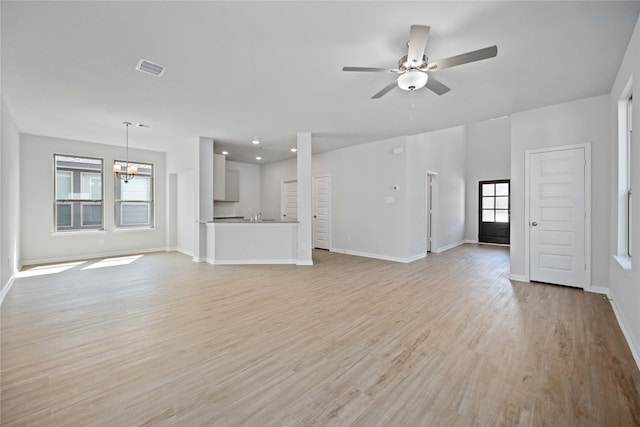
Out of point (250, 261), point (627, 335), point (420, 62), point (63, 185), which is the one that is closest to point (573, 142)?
point (627, 335)

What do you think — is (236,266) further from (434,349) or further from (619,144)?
(619,144)

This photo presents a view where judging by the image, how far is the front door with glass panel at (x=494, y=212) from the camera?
8.70m

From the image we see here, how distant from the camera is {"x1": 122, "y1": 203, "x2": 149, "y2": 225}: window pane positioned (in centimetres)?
712

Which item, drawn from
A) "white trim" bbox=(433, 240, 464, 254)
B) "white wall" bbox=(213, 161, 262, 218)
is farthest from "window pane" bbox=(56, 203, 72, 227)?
"white trim" bbox=(433, 240, 464, 254)

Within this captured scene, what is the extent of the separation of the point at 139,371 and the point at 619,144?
5.19 m

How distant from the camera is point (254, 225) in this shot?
5.96 metres

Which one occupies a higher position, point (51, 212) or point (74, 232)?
point (51, 212)

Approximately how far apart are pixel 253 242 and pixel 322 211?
2493 millimetres

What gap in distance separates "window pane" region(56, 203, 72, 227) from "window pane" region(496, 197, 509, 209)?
37.7 feet

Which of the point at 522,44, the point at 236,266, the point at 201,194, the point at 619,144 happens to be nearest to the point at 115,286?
the point at 236,266

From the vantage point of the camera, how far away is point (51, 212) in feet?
19.8

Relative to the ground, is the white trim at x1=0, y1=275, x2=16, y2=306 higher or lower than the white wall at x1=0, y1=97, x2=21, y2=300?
lower

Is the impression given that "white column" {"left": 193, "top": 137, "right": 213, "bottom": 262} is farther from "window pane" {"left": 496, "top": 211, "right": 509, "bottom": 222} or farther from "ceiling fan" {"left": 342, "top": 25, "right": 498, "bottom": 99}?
"window pane" {"left": 496, "top": 211, "right": 509, "bottom": 222}

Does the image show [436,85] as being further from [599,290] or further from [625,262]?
[599,290]
